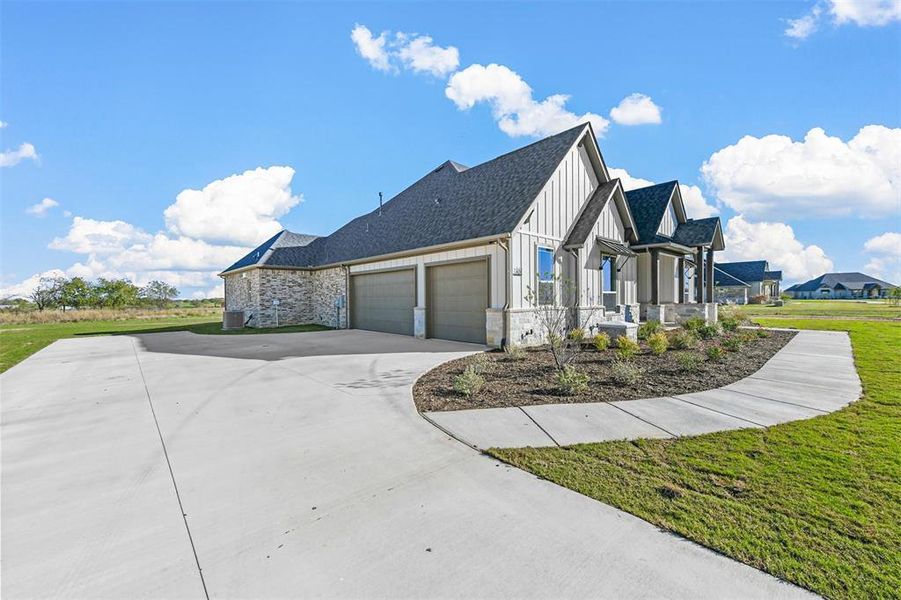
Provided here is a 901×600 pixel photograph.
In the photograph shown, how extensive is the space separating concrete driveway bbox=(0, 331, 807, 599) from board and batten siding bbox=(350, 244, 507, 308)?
6262mm

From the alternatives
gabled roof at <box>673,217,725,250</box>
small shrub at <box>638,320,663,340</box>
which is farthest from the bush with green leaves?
gabled roof at <box>673,217,725,250</box>

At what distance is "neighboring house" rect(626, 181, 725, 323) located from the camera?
16.4 m

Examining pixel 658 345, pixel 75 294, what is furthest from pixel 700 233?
pixel 75 294

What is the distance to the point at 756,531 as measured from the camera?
2.77m

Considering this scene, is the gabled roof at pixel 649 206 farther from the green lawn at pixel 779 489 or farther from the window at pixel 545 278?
the green lawn at pixel 779 489

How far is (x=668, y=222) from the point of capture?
17.8 m

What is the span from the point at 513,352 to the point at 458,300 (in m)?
3.85

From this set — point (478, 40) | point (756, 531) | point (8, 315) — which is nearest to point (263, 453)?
point (756, 531)

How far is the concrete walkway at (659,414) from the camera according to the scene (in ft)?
15.3

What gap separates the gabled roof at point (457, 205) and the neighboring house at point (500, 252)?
61 millimetres

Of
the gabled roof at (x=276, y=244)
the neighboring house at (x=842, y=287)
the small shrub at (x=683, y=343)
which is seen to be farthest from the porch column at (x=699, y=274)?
the neighboring house at (x=842, y=287)

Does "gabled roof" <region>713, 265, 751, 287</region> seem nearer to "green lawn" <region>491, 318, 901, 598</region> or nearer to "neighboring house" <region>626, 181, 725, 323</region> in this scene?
"neighboring house" <region>626, 181, 725, 323</region>

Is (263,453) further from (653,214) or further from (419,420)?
(653,214)

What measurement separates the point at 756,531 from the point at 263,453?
15.3 feet
